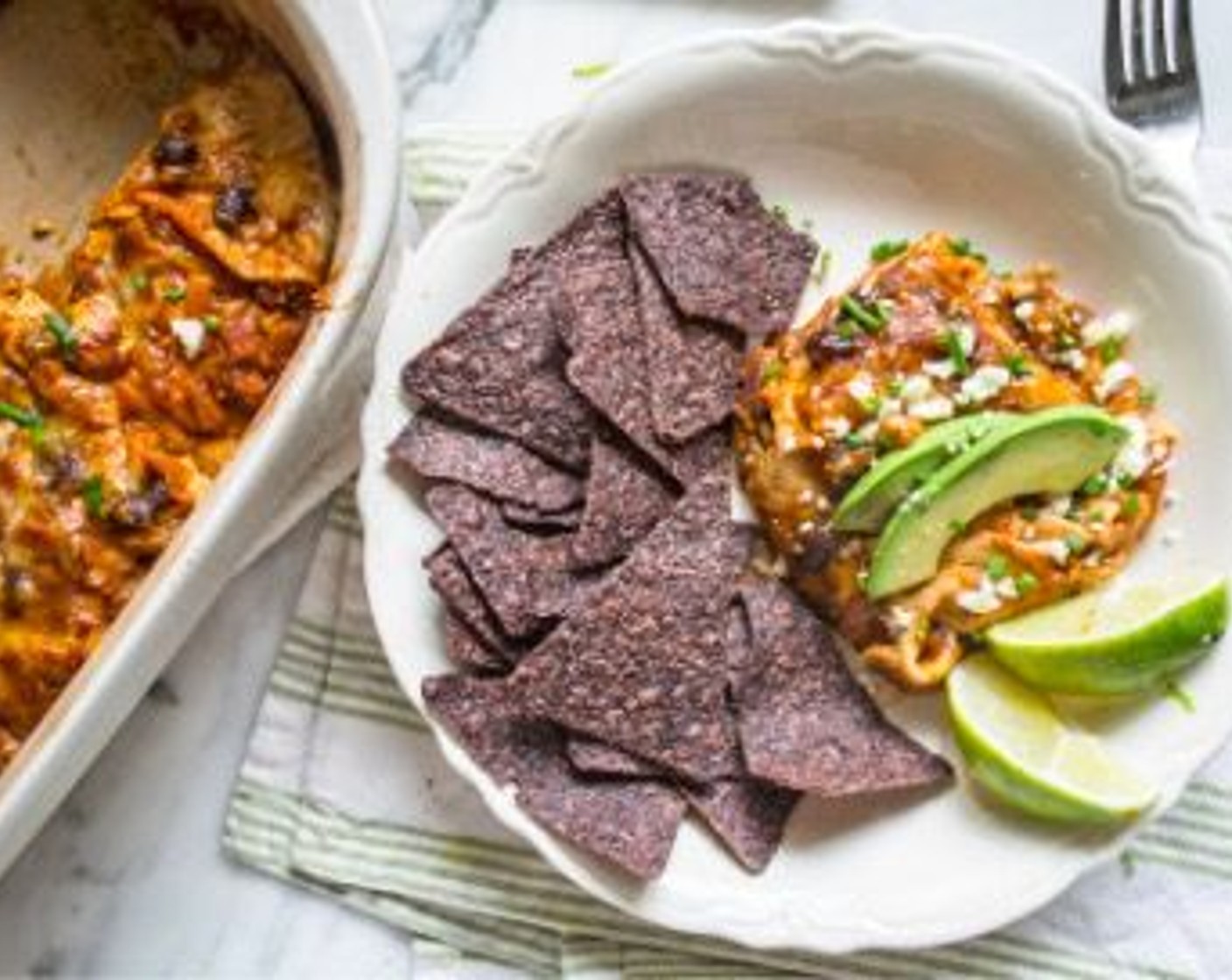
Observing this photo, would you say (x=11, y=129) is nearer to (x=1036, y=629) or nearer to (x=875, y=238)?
(x=875, y=238)

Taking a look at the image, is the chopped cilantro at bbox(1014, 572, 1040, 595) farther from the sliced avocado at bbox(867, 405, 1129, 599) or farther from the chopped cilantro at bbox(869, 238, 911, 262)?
the chopped cilantro at bbox(869, 238, 911, 262)

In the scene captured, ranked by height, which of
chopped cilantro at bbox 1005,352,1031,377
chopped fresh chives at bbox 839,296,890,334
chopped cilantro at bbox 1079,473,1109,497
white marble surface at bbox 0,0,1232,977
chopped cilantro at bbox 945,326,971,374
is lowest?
white marble surface at bbox 0,0,1232,977

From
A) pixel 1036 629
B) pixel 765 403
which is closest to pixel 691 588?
pixel 765 403

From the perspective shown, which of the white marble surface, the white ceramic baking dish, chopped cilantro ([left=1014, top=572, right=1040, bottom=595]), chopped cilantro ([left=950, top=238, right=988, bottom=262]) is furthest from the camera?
the white marble surface

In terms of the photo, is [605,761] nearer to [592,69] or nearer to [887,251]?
[887,251]

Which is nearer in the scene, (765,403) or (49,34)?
(765,403)

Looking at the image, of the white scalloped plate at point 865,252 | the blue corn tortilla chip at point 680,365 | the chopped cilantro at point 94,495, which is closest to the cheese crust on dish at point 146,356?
the chopped cilantro at point 94,495

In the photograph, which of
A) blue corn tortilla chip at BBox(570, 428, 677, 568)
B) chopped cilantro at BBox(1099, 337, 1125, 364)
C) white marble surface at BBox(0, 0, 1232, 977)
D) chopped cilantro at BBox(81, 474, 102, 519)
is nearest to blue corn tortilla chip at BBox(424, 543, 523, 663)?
blue corn tortilla chip at BBox(570, 428, 677, 568)
